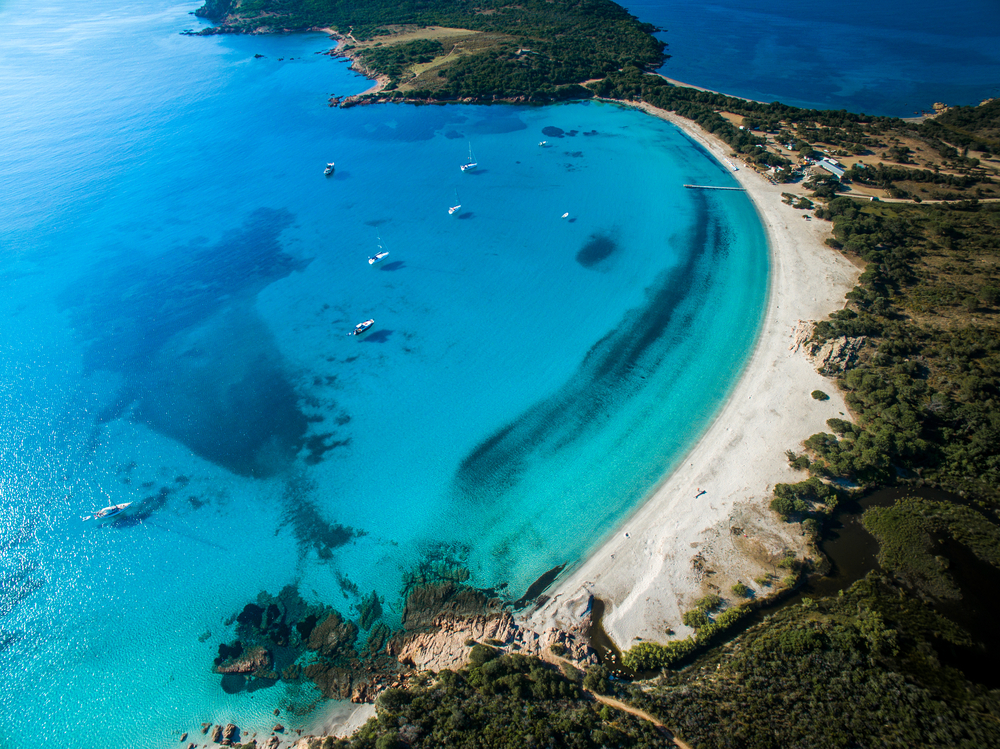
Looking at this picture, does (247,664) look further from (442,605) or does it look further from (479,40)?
(479,40)

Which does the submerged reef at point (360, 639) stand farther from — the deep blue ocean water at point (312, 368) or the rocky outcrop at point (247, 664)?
the deep blue ocean water at point (312, 368)

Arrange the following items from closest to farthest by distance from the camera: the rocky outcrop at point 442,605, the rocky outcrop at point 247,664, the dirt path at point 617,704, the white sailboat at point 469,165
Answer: the dirt path at point 617,704 < the rocky outcrop at point 247,664 < the rocky outcrop at point 442,605 < the white sailboat at point 469,165

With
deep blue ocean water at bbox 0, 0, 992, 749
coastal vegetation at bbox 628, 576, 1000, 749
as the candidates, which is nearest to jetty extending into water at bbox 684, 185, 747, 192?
deep blue ocean water at bbox 0, 0, 992, 749

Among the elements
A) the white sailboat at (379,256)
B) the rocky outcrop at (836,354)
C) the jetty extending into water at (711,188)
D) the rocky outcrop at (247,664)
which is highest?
the jetty extending into water at (711,188)

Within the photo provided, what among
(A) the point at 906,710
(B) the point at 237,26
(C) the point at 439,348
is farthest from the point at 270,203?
(B) the point at 237,26

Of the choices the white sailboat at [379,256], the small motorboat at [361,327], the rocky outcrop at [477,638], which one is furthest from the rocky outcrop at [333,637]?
the white sailboat at [379,256]

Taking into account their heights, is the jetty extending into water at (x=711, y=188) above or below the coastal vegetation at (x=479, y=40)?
below

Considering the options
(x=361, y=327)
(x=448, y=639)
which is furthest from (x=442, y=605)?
(x=361, y=327)

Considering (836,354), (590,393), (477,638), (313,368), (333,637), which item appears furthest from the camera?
(313,368)
